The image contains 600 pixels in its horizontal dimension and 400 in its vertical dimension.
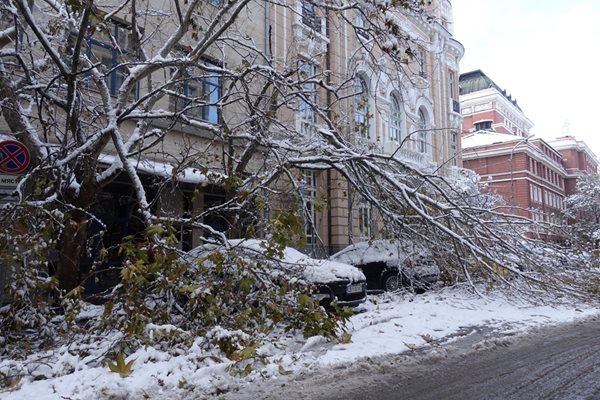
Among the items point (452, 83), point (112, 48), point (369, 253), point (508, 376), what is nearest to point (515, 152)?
point (452, 83)

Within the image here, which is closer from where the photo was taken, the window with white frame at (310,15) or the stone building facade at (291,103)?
the stone building facade at (291,103)

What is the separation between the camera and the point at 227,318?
5.78 m

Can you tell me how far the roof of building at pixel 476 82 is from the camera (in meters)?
54.6

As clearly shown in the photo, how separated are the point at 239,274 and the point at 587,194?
1734 inches

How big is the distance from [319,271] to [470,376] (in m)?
3.45

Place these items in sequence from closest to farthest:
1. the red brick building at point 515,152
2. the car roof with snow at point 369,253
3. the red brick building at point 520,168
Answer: the car roof with snow at point 369,253 < the red brick building at point 520,168 < the red brick building at point 515,152

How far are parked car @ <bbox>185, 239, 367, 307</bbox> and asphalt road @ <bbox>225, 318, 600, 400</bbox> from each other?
1952mm

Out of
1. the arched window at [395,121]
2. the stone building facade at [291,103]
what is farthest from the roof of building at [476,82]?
the arched window at [395,121]

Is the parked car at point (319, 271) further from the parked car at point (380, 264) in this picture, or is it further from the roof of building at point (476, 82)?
the roof of building at point (476, 82)

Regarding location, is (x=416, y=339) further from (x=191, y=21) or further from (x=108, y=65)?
(x=108, y=65)

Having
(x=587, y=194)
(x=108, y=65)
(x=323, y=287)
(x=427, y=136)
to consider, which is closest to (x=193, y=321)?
(x=323, y=287)

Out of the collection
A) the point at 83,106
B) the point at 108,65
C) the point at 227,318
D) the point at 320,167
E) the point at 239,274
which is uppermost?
the point at 108,65

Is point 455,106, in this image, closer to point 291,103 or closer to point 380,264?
point 380,264

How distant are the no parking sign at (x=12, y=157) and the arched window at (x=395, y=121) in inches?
646
